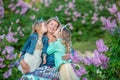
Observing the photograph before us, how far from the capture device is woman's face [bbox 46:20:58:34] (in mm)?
6488

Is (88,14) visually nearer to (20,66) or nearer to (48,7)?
(48,7)

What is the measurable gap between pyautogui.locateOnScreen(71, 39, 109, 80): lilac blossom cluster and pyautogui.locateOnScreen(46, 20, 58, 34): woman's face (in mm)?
679

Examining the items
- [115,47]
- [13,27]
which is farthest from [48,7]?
[115,47]

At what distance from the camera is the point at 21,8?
33.0ft

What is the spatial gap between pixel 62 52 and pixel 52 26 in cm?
37

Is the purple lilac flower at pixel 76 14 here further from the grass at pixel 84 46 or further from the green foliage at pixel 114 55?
the green foliage at pixel 114 55

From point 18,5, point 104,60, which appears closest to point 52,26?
point 104,60

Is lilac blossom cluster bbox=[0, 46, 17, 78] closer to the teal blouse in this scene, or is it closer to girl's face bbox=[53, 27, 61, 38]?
the teal blouse

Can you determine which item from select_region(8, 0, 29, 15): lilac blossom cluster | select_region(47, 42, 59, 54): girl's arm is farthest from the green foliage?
select_region(8, 0, 29, 15): lilac blossom cluster

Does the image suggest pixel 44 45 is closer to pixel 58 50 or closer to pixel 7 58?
pixel 58 50

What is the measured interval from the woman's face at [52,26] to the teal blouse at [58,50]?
16 cm

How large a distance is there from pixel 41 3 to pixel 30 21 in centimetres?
189

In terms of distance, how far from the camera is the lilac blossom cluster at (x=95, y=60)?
5672 millimetres

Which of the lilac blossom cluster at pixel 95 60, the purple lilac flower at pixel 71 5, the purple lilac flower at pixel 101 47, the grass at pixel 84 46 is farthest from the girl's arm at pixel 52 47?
the purple lilac flower at pixel 71 5
